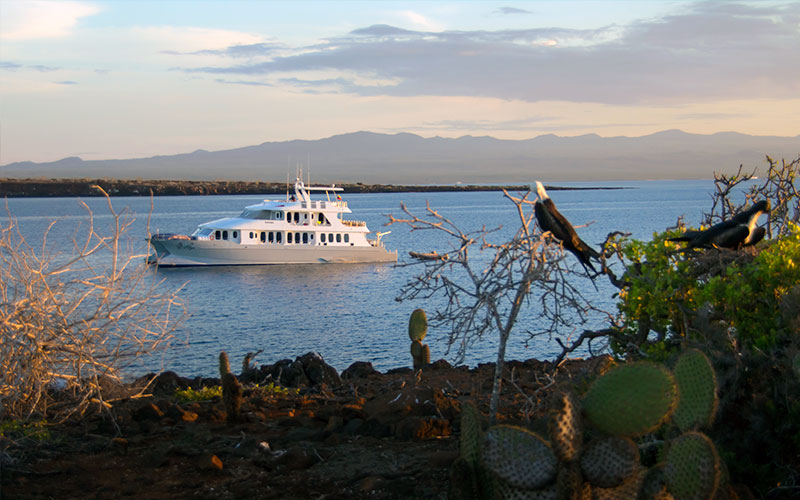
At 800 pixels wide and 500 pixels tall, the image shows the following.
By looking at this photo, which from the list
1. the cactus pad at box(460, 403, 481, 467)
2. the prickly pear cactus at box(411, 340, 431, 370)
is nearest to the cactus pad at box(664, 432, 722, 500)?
the cactus pad at box(460, 403, 481, 467)

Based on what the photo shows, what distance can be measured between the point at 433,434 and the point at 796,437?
2.47 metres

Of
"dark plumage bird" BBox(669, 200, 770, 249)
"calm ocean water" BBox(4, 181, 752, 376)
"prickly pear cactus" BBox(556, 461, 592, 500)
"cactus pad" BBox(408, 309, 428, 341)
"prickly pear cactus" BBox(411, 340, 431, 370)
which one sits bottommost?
"calm ocean water" BBox(4, 181, 752, 376)

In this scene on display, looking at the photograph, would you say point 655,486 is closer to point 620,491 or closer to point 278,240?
point 620,491

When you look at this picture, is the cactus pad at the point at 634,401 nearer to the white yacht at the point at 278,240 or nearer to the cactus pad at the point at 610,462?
the cactus pad at the point at 610,462

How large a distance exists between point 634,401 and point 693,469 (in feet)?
1.32

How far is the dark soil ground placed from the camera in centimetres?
471

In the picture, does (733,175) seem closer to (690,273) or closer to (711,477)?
(690,273)

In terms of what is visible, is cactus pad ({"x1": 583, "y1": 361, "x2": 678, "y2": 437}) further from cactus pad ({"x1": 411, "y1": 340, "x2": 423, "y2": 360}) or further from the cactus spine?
cactus pad ({"x1": 411, "y1": 340, "x2": 423, "y2": 360})

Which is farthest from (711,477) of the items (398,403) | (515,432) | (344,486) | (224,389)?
(224,389)

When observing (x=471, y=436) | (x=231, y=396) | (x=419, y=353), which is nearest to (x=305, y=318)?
(x=419, y=353)

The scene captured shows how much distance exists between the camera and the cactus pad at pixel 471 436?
3.99 metres

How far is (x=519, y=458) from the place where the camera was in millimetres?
3711

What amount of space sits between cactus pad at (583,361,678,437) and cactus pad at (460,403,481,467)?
603mm

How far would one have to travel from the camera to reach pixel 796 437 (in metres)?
4.39
